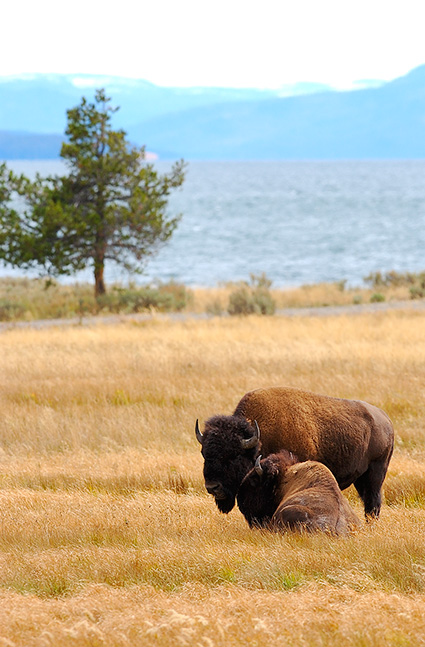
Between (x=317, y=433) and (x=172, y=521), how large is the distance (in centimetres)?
136

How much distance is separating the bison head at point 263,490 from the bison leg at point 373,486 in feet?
3.05

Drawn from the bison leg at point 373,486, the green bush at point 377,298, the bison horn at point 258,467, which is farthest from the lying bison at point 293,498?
the green bush at point 377,298

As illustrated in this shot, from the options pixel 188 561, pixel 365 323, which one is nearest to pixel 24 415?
pixel 188 561

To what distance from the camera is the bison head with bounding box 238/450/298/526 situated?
6.04 m

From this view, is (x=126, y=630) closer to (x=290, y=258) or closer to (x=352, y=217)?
(x=290, y=258)

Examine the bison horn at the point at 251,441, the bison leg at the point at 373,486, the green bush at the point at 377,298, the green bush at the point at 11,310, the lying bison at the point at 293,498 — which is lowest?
the green bush at the point at 377,298

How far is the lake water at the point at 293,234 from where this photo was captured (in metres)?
52.0

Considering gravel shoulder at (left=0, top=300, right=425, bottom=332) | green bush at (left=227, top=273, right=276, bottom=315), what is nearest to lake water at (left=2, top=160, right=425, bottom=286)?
gravel shoulder at (left=0, top=300, right=425, bottom=332)

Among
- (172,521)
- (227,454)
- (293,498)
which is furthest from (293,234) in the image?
(293,498)

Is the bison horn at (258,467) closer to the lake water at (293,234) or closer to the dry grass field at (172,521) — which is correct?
the dry grass field at (172,521)

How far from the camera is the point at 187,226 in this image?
90938 millimetres

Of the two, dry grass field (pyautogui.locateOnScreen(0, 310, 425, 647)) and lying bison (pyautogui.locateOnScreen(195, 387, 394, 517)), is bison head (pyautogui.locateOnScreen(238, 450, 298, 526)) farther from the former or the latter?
dry grass field (pyautogui.locateOnScreen(0, 310, 425, 647))

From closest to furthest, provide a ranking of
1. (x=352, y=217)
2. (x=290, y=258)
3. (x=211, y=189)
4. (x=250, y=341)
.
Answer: (x=250, y=341) < (x=290, y=258) < (x=352, y=217) < (x=211, y=189)

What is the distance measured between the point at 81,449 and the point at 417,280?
2777cm
